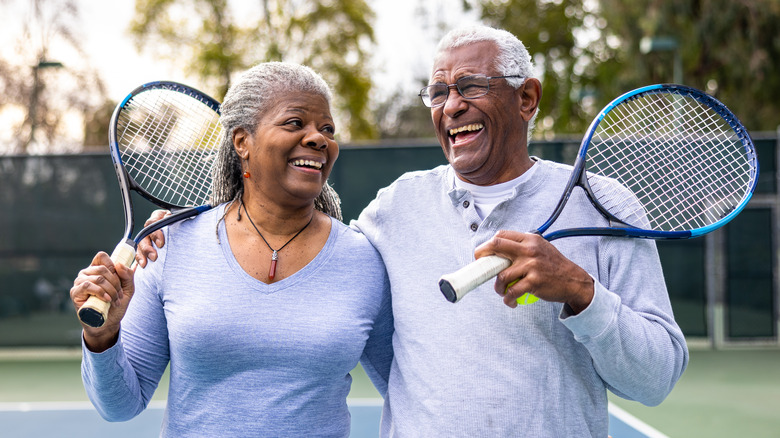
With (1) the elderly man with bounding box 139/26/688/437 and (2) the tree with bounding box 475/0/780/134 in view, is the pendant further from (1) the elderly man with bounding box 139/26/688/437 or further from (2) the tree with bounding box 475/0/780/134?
(2) the tree with bounding box 475/0/780/134

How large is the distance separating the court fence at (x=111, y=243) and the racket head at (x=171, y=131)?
454 centimetres

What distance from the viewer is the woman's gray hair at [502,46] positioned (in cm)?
200

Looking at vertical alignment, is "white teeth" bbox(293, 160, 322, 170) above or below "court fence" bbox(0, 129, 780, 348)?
above

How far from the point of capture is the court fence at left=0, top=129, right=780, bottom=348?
7.37 metres

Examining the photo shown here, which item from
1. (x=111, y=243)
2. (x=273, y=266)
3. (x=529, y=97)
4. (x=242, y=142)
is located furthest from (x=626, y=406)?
(x=111, y=243)

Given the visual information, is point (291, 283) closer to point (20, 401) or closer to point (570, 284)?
point (570, 284)

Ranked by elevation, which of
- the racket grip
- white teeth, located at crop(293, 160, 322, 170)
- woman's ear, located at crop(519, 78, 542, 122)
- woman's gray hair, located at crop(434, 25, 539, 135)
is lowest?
the racket grip

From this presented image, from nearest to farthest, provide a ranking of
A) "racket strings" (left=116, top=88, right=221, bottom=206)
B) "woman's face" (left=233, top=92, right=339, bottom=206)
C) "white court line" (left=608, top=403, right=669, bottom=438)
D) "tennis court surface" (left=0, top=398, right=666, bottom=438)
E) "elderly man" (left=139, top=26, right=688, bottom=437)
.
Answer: "elderly man" (left=139, top=26, right=688, bottom=437), "woman's face" (left=233, top=92, right=339, bottom=206), "racket strings" (left=116, top=88, right=221, bottom=206), "white court line" (left=608, top=403, right=669, bottom=438), "tennis court surface" (left=0, top=398, right=666, bottom=438)

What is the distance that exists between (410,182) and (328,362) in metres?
0.61

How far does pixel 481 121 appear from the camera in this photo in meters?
1.99

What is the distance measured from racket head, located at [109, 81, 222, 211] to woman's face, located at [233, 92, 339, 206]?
0.48 m

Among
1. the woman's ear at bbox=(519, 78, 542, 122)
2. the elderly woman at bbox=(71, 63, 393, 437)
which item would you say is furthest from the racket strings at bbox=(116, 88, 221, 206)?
the woman's ear at bbox=(519, 78, 542, 122)

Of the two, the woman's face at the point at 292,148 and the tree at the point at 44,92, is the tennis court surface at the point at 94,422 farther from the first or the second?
the tree at the point at 44,92

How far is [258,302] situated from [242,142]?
0.49 meters
